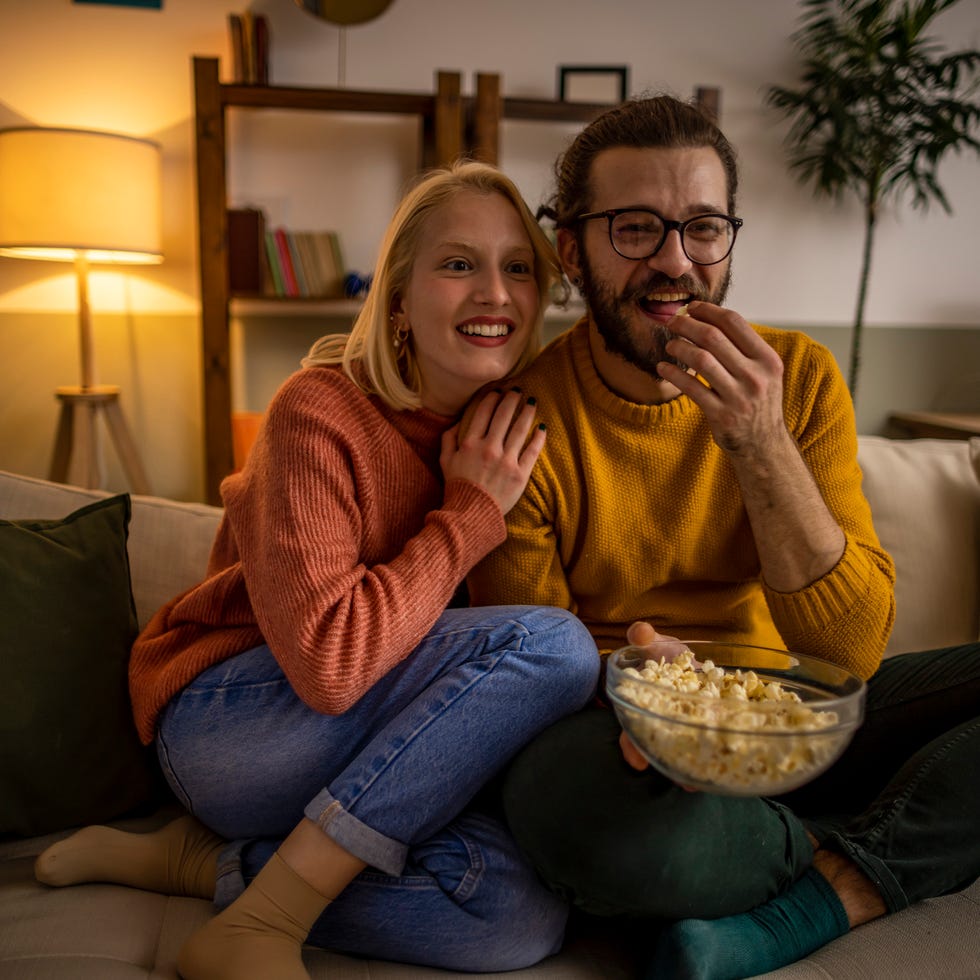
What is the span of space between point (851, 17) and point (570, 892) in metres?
3.46

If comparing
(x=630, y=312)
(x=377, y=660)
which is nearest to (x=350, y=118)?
(x=630, y=312)

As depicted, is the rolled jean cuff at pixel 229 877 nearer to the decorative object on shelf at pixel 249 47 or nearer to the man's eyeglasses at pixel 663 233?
the man's eyeglasses at pixel 663 233

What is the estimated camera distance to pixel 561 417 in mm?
1361

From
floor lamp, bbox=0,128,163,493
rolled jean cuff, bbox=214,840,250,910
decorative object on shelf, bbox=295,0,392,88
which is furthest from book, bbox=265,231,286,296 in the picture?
rolled jean cuff, bbox=214,840,250,910

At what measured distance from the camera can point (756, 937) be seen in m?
1.00

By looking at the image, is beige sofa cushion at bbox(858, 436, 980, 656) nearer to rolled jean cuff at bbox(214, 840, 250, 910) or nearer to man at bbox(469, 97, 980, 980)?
man at bbox(469, 97, 980, 980)

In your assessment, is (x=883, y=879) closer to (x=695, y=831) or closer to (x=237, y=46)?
(x=695, y=831)

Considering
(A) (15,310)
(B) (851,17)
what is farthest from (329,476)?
(B) (851,17)

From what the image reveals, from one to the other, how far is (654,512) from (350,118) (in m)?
2.67

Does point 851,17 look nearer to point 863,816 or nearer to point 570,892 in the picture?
point 863,816

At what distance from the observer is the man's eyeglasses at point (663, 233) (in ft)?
4.18

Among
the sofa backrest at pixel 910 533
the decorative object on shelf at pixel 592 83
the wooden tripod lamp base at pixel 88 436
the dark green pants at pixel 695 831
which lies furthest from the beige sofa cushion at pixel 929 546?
the wooden tripod lamp base at pixel 88 436

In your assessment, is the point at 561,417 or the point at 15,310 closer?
the point at 561,417

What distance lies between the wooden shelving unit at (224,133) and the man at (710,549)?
1.88 m
